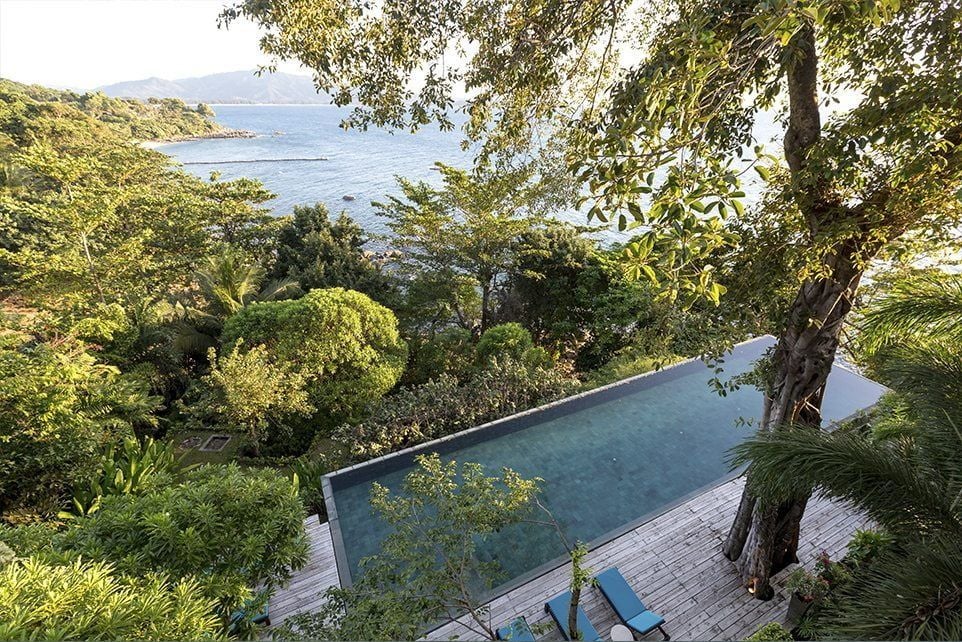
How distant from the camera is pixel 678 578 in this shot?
4559 mm

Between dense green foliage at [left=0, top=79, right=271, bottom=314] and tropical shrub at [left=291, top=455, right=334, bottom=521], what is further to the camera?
dense green foliage at [left=0, top=79, right=271, bottom=314]

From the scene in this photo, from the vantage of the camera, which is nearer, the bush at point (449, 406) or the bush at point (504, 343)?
the bush at point (449, 406)

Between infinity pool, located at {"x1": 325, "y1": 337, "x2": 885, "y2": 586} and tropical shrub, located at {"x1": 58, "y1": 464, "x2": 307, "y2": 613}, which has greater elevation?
tropical shrub, located at {"x1": 58, "y1": 464, "x2": 307, "y2": 613}

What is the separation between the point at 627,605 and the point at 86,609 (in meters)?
4.19

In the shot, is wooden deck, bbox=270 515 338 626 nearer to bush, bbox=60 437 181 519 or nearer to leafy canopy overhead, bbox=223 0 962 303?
bush, bbox=60 437 181 519

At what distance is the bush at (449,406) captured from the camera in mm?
7090

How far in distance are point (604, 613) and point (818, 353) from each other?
315 centimetres

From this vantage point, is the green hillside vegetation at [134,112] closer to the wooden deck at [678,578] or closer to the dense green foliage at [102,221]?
the dense green foliage at [102,221]

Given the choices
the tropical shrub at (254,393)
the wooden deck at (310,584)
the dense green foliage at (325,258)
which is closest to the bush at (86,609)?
the wooden deck at (310,584)

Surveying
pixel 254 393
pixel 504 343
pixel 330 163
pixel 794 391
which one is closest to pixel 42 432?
pixel 254 393

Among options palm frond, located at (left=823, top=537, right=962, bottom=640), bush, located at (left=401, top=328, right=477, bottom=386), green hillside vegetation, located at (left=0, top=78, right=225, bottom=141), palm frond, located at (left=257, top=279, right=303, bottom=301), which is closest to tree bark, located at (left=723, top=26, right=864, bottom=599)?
palm frond, located at (left=823, top=537, right=962, bottom=640)

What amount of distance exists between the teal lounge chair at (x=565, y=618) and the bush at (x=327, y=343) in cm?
502

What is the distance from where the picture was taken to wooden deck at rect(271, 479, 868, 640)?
4.11m

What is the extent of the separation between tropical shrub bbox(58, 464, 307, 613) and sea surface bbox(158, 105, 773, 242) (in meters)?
17.3
